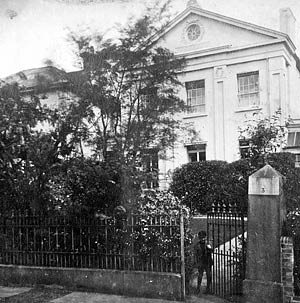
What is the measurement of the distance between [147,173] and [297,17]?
3.48 meters

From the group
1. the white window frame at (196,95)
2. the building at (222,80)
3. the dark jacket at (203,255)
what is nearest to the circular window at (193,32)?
the building at (222,80)

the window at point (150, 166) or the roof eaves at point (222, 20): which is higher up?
the roof eaves at point (222, 20)

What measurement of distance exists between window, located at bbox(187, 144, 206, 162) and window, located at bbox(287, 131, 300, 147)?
2378 mm

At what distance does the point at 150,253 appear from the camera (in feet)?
21.0

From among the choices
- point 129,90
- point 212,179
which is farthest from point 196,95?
point 212,179

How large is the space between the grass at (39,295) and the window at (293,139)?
7.38 meters

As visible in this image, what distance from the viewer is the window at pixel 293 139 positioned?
1123 cm

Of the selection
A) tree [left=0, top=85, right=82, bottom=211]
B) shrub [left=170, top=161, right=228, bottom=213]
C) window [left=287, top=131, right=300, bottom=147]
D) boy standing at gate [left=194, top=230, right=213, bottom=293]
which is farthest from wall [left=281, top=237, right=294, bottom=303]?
shrub [left=170, top=161, right=228, bottom=213]

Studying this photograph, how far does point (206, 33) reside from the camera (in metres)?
8.61

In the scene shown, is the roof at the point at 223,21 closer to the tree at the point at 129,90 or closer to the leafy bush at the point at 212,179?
the tree at the point at 129,90

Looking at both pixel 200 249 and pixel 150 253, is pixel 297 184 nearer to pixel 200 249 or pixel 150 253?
pixel 200 249

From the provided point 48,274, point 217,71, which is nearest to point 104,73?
point 217,71

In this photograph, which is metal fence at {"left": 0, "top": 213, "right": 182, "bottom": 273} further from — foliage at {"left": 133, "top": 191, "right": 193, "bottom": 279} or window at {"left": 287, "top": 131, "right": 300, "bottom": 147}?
window at {"left": 287, "top": 131, "right": 300, "bottom": 147}

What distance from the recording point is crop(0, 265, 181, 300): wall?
20.1 feet
